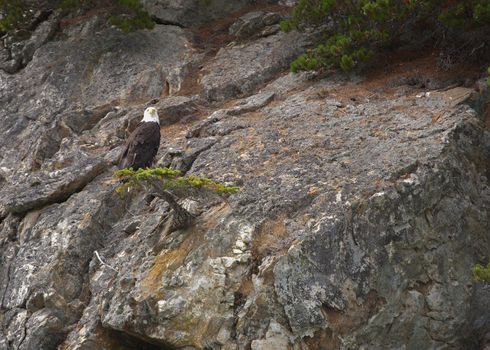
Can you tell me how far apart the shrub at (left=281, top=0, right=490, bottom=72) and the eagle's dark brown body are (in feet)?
9.83

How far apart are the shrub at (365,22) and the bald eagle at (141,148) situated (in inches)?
117

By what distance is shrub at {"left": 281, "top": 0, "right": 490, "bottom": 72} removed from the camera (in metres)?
11.0

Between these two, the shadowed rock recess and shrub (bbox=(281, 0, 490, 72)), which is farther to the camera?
shrub (bbox=(281, 0, 490, 72))

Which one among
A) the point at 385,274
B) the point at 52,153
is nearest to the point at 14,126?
the point at 52,153

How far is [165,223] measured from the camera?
29.3 ft

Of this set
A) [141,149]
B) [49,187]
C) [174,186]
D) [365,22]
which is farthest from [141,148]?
[365,22]

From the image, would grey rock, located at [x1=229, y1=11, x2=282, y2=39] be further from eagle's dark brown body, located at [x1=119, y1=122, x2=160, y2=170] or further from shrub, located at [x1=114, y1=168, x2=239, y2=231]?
shrub, located at [x1=114, y1=168, x2=239, y2=231]

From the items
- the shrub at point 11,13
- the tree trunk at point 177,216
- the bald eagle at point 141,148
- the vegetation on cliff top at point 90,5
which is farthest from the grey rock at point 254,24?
the tree trunk at point 177,216

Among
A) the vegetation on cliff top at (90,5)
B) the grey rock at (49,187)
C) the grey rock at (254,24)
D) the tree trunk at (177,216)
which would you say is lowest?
the grey rock at (49,187)

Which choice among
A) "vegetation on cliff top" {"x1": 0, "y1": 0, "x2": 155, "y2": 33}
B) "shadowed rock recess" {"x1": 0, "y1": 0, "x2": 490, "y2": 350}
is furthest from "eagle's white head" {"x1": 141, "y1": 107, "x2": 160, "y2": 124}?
"vegetation on cliff top" {"x1": 0, "y1": 0, "x2": 155, "y2": 33}

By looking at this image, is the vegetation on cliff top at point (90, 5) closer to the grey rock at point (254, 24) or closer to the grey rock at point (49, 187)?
the grey rock at point (254, 24)

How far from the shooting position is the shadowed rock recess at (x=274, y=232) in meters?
7.82

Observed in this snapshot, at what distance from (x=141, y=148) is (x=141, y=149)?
0.05 ft

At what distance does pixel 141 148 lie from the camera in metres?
10.0
